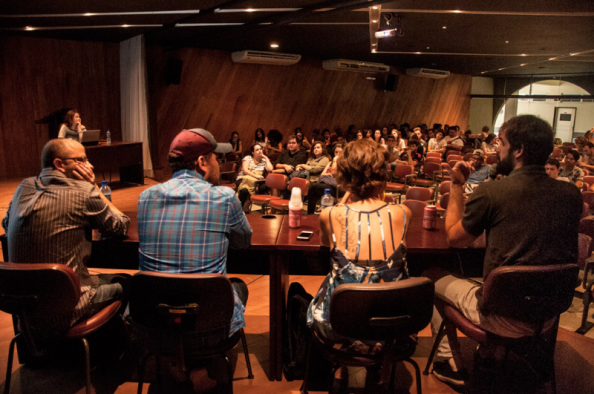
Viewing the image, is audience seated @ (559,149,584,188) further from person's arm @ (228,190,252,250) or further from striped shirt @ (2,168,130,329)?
striped shirt @ (2,168,130,329)

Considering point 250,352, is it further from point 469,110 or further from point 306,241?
point 469,110

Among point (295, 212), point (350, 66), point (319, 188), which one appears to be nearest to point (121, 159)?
point (319, 188)

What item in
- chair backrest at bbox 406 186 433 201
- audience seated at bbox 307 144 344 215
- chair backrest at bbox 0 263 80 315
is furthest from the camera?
audience seated at bbox 307 144 344 215

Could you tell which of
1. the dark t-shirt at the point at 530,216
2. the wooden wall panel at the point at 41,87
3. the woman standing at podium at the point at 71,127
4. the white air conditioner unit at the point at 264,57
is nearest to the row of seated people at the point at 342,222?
the dark t-shirt at the point at 530,216

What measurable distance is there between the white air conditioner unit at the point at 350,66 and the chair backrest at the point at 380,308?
1225 cm

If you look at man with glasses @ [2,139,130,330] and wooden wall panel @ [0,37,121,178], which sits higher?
wooden wall panel @ [0,37,121,178]

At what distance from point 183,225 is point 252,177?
4.24 meters

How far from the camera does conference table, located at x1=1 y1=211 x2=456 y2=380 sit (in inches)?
89.4

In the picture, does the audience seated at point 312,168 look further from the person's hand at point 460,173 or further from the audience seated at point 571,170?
the person's hand at point 460,173

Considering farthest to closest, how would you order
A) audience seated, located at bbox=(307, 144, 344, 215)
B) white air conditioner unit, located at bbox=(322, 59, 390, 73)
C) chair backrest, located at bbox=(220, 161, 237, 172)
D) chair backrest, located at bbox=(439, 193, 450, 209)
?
white air conditioner unit, located at bbox=(322, 59, 390, 73), chair backrest, located at bbox=(220, 161, 237, 172), audience seated, located at bbox=(307, 144, 344, 215), chair backrest, located at bbox=(439, 193, 450, 209)

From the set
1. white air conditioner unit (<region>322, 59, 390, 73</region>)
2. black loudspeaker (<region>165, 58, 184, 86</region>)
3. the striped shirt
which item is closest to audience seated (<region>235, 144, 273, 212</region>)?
the striped shirt

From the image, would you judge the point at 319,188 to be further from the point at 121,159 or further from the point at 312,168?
the point at 121,159

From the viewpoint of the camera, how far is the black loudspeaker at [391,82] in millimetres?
15500

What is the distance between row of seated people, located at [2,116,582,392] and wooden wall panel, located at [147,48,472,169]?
→ 26.4 feet
